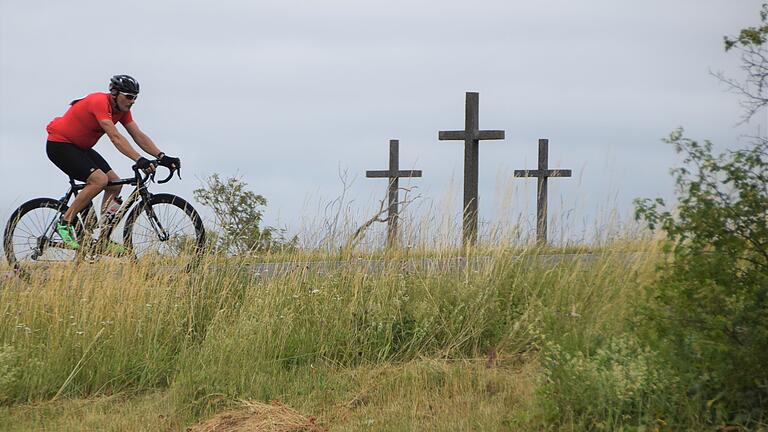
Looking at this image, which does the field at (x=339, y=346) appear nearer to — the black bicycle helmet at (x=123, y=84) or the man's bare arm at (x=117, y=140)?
the man's bare arm at (x=117, y=140)

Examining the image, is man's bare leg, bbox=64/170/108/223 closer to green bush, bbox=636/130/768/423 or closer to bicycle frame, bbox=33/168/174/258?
bicycle frame, bbox=33/168/174/258

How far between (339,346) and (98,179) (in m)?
4.21

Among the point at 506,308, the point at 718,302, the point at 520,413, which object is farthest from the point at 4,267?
the point at 718,302

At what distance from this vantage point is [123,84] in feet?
33.0

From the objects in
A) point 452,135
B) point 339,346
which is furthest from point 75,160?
point 452,135

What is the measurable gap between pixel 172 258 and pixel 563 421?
17.0 feet

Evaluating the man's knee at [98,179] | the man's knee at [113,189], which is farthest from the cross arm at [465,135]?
the man's knee at [98,179]

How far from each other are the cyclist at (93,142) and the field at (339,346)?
47.4 inches

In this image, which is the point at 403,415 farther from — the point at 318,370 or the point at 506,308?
the point at 506,308

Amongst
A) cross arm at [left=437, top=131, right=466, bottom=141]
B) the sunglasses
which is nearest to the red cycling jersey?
the sunglasses

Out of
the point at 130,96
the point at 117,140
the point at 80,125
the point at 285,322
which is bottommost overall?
the point at 285,322

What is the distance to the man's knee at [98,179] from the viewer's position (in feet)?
33.3

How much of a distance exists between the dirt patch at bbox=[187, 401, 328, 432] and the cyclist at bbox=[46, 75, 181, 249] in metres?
4.59

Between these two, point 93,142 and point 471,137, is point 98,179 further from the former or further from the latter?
point 471,137
